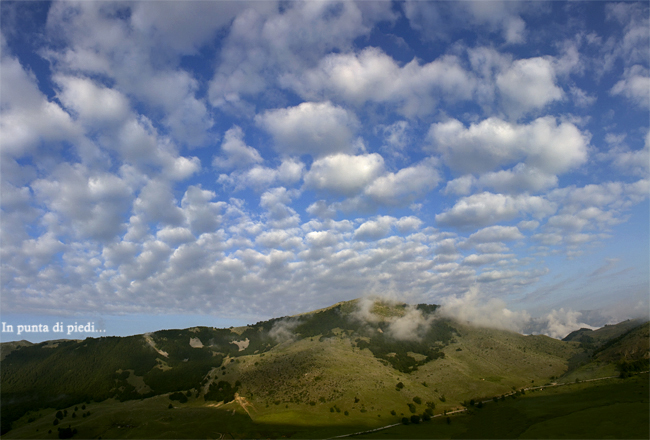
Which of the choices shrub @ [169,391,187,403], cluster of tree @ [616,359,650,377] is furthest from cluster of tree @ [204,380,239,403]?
cluster of tree @ [616,359,650,377]

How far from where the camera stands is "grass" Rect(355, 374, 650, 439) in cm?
7850

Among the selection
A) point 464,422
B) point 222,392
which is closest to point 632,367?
point 464,422

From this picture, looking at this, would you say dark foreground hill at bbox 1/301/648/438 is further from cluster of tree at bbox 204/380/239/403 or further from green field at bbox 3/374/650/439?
green field at bbox 3/374/650/439

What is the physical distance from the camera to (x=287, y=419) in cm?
11238

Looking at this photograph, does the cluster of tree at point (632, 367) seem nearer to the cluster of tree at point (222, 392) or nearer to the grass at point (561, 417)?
the grass at point (561, 417)

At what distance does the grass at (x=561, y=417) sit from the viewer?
7850 cm

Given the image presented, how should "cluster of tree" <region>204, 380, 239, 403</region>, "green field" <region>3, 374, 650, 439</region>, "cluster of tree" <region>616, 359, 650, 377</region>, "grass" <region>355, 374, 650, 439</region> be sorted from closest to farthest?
1. "grass" <region>355, 374, 650, 439</region>
2. "green field" <region>3, 374, 650, 439</region>
3. "cluster of tree" <region>616, 359, 650, 377</region>
4. "cluster of tree" <region>204, 380, 239, 403</region>

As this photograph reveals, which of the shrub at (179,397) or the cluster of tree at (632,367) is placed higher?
the shrub at (179,397)

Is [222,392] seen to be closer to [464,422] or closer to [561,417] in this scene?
[464,422]

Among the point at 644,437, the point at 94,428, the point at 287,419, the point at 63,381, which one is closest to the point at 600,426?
the point at 644,437

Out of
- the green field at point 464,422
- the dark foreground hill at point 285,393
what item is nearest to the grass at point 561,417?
the green field at point 464,422

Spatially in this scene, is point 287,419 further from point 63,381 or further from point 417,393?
point 63,381

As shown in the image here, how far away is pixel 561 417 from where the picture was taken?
93500 millimetres

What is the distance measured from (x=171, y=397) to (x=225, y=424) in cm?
6755
